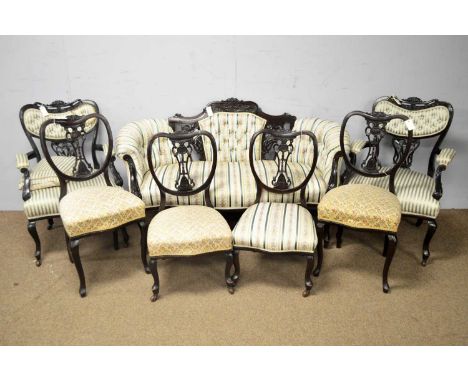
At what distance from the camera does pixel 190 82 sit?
2.85 metres

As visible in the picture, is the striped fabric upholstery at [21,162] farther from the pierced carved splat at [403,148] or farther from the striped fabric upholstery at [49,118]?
the pierced carved splat at [403,148]

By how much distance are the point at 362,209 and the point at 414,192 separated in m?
0.56

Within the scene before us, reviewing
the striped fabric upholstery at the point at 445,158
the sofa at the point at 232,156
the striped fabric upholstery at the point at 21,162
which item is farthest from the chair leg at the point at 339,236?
the striped fabric upholstery at the point at 21,162

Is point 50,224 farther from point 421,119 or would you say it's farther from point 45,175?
point 421,119

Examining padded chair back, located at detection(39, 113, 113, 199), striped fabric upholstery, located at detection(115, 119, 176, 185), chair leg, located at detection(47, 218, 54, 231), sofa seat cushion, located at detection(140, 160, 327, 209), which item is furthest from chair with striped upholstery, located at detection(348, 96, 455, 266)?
chair leg, located at detection(47, 218, 54, 231)

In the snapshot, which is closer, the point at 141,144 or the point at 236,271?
the point at 236,271

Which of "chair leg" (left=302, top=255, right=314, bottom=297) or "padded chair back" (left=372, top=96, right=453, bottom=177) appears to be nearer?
"chair leg" (left=302, top=255, right=314, bottom=297)

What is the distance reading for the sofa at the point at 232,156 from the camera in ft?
8.17

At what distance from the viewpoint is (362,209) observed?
2090mm

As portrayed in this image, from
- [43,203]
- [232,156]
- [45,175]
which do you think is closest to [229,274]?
[232,156]

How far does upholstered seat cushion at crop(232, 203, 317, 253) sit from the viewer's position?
199 centimetres

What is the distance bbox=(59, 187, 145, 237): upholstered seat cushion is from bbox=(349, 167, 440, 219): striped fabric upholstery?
5.34ft

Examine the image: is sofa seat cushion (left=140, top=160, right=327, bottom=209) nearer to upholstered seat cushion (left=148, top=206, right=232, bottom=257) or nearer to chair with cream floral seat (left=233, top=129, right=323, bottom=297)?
chair with cream floral seat (left=233, top=129, right=323, bottom=297)

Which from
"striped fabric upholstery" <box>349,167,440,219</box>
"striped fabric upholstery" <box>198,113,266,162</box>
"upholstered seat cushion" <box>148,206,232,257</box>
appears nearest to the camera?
"upholstered seat cushion" <box>148,206,232,257</box>
